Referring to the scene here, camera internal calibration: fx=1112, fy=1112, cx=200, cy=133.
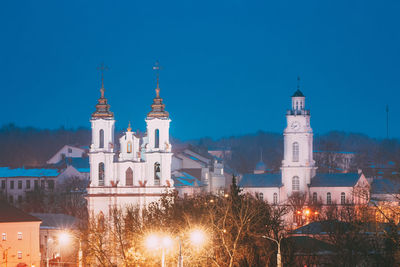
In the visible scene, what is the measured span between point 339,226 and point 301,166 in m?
50.4

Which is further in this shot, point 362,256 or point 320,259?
point 320,259

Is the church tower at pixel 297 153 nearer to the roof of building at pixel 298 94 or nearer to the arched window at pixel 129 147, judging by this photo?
the roof of building at pixel 298 94

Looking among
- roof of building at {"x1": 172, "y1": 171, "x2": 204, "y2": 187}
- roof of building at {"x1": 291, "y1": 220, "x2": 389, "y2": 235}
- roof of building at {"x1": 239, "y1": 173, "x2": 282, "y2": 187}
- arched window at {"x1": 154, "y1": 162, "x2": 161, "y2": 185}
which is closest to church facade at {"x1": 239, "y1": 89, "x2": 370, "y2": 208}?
roof of building at {"x1": 239, "y1": 173, "x2": 282, "y2": 187}

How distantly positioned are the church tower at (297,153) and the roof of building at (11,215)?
38.5 meters

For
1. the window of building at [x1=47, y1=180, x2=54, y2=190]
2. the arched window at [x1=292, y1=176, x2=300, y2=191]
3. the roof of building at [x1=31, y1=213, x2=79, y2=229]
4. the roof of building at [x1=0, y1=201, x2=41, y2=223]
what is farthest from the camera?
the window of building at [x1=47, y1=180, x2=54, y2=190]

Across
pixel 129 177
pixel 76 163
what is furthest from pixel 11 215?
pixel 76 163

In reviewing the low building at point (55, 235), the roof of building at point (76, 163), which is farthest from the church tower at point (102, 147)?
the roof of building at point (76, 163)

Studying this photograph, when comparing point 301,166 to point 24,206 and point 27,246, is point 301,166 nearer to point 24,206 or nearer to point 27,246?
point 24,206

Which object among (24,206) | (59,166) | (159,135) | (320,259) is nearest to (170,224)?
(320,259)

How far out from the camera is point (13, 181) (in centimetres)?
12275

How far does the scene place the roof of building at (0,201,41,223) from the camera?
7812cm

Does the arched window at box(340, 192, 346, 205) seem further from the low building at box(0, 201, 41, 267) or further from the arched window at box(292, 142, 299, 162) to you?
the low building at box(0, 201, 41, 267)

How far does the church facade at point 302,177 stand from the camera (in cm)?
11112

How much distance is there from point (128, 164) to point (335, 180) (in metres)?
29.8
